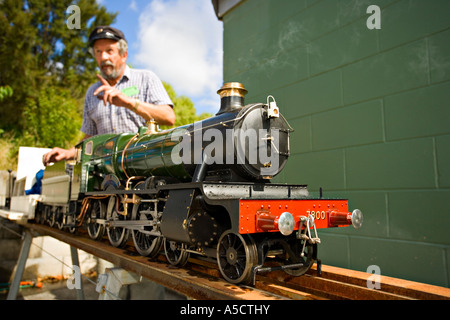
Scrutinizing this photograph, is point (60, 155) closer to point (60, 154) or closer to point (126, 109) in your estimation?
point (60, 154)

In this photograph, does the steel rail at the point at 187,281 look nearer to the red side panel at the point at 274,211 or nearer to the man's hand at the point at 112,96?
the red side panel at the point at 274,211

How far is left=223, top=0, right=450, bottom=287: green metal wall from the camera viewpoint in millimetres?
3641

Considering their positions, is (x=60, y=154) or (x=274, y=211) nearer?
(x=274, y=211)

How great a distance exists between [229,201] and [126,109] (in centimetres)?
420

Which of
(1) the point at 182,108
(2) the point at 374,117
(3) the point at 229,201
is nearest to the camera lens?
(3) the point at 229,201

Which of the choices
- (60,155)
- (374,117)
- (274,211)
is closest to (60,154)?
(60,155)

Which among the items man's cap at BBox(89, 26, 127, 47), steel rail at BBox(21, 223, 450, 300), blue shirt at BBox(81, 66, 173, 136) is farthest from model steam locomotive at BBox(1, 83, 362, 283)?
man's cap at BBox(89, 26, 127, 47)

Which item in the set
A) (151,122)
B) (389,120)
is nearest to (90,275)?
(151,122)

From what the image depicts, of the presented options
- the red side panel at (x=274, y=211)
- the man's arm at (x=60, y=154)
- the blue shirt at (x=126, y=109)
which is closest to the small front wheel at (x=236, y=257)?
the red side panel at (x=274, y=211)

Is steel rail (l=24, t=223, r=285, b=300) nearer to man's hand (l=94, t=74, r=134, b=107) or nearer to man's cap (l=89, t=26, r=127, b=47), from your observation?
man's hand (l=94, t=74, r=134, b=107)

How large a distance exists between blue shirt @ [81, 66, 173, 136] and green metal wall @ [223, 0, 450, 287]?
204 centimetres

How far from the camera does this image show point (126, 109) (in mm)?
6250

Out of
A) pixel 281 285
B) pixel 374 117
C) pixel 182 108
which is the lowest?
pixel 281 285
